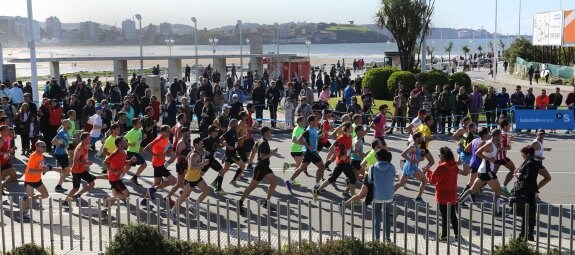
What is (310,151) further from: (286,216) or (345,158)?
(286,216)

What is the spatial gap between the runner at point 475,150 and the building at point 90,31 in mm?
143255

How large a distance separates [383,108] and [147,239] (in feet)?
31.4

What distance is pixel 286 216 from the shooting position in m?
12.3

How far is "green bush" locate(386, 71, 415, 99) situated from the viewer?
102 ft

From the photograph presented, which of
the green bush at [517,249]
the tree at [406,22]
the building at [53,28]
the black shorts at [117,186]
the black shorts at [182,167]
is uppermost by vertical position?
the building at [53,28]

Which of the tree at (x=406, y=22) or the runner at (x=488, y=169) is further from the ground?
the tree at (x=406, y=22)

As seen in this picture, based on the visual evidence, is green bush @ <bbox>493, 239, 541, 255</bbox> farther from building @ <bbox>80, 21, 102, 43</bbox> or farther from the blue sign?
building @ <bbox>80, 21, 102, 43</bbox>

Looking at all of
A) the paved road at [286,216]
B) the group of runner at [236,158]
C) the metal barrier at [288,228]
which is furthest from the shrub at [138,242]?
the group of runner at [236,158]

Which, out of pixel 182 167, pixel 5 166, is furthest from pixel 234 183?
pixel 5 166

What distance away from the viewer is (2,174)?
1352cm

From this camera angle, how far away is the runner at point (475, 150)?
1283 centimetres

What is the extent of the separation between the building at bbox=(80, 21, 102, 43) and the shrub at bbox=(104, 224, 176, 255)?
146309mm

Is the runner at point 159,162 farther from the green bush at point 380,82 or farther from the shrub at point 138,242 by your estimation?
the green bush at point 380,82

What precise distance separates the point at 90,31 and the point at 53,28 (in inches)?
377
